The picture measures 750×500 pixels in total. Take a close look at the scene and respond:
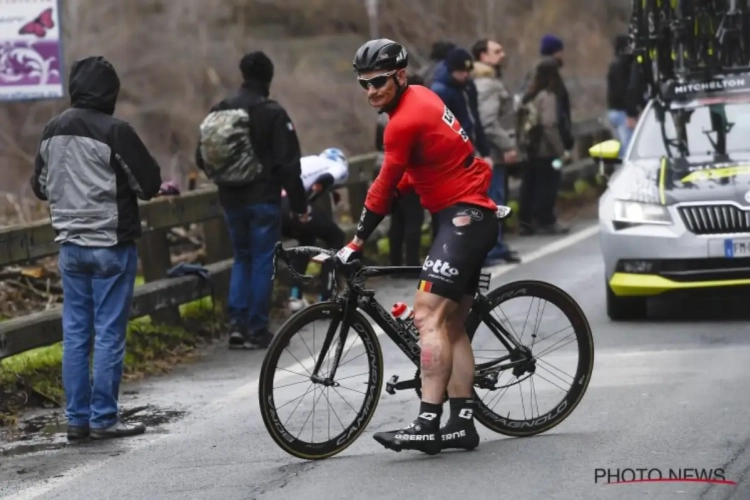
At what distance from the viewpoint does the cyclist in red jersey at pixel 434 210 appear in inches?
289

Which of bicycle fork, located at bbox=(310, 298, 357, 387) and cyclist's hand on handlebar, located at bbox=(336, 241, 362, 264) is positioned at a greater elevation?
cyclist's hand on handlebar, located at bbox=(336, 241, 362, 264)

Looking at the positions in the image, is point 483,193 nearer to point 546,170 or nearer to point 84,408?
point 84,408

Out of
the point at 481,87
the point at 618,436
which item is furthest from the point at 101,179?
the point at 481,87

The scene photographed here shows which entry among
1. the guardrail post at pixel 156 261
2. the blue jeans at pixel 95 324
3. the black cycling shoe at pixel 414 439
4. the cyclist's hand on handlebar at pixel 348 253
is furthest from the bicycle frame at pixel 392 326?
the guardrail post at pixel 156 261

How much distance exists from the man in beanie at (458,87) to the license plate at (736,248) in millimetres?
3171

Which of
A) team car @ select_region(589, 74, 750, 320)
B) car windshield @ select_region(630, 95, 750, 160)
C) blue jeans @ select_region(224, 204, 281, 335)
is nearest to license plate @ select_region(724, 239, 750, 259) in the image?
team car @ select_region(589, 74, 750, 320)

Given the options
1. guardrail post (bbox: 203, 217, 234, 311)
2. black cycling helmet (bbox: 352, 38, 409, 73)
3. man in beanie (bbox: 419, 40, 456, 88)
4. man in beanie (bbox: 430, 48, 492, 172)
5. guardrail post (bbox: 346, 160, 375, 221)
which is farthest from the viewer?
guardrail post (bbox: 346, 160, 375, 221)

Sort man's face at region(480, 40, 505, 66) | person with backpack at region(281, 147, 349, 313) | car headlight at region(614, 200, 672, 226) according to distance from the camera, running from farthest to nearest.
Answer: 1. man's face at region(480, 40, 505, 66)
2. person with backpack at region(281, 147, 349, 313)
3. car headlight at region(614, 200, 672, 226)

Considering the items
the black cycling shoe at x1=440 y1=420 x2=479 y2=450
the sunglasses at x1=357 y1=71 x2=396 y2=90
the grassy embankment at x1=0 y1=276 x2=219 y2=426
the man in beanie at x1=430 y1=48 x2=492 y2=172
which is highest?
the sunglasses at x1=357 y1=71 x2=396 y2=90

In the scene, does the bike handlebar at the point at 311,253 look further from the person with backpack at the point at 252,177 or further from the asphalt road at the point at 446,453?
the person with backpack at the point at 252,177

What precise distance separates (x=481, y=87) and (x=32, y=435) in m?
7.51

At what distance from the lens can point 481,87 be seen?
15344 mm

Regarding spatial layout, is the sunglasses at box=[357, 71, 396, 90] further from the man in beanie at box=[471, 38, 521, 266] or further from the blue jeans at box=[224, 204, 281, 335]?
the man in beanie at box=[471, 38, 521, 266]

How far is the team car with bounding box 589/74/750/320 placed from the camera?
11.0m
